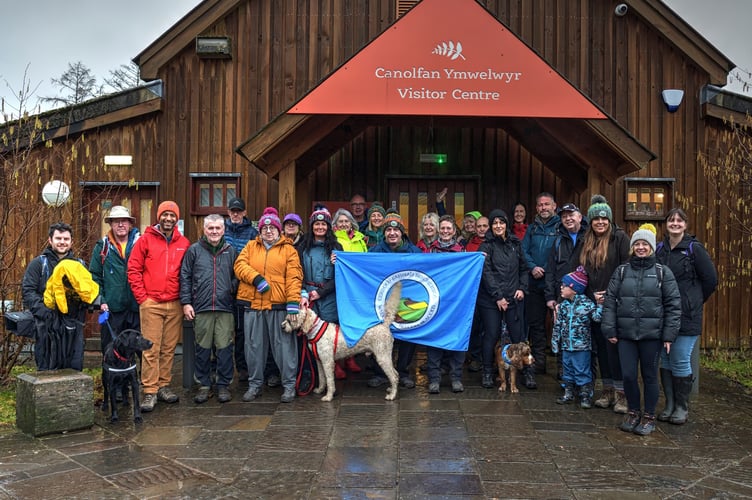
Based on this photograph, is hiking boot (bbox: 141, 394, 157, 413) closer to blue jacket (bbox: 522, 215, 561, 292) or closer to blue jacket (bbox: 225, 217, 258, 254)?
blue jacket (bbox: 225, 217, 258, 254)

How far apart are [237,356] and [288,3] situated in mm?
5971

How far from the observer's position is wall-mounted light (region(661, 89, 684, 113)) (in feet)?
29.8

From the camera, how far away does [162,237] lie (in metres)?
5.97

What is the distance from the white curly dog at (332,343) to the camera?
19.7 ft

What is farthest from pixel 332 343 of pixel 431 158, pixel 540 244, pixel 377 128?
pixel 377 128

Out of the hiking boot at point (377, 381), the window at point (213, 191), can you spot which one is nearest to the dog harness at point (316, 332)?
the hiking boot at point (377, 381)

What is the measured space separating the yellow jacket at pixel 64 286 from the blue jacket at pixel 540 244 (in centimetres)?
482

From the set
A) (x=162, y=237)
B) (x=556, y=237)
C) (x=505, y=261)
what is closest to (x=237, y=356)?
(x=162, y=237)

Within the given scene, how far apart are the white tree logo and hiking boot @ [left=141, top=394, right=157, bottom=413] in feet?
16.4

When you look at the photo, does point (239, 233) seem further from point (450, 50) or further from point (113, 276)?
point (450, 50)

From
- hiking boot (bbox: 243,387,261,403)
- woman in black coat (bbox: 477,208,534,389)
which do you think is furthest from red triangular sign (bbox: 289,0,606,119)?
hiking boot (bbox: 243,387,261,403)

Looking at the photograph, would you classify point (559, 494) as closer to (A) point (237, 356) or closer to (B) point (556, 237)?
(B) point (556, 237)

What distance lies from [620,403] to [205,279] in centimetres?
450

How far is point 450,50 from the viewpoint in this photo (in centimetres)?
666
